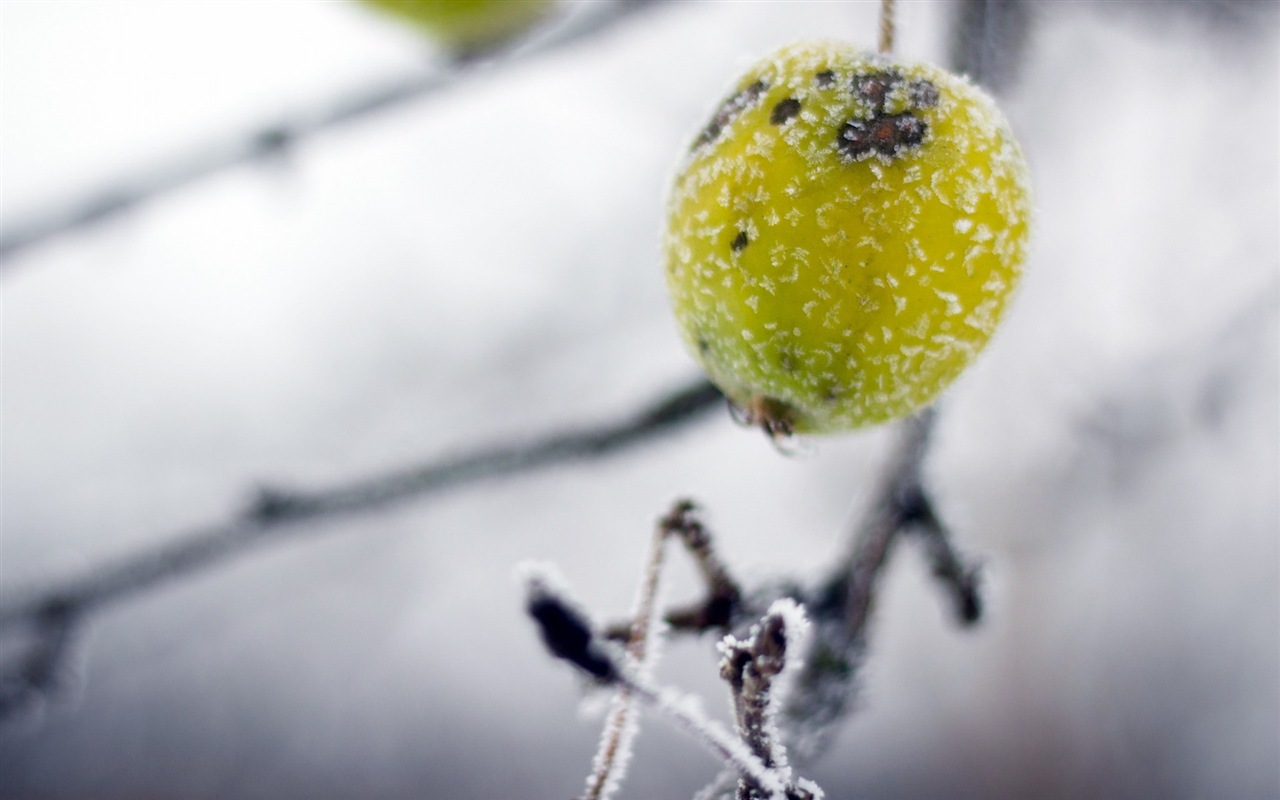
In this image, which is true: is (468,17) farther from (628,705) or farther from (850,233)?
(628,705)

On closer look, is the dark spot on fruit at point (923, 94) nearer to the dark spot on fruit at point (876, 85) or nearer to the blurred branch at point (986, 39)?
the dark spot on fruit at point (876, 85)

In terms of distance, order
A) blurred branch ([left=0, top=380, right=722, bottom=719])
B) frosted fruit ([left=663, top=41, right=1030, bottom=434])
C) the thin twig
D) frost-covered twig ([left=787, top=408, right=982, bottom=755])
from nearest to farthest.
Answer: frosted fruit ([left=663, top=41, right=1030, bottom=434]) → the thin twig → frost-covered twig ([left=787, top=408, right=982, bottom=755]) → blurred branch ([left=0, top=380, right=722, bottom=719])

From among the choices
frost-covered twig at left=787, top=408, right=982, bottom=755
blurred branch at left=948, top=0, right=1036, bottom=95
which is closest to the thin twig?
blurred branch at left=948, top=0, right=1036, bottom=95

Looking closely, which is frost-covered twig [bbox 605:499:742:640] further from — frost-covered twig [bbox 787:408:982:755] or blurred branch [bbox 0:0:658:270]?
blurred branch [bbox 0:0:658:270]

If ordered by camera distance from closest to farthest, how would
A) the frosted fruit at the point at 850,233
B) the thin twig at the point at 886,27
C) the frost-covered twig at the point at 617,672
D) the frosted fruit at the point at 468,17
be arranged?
the frost-covered twig at the point at 617,672 < the frosted fruit at the point at 850,233 < the thin twig at the point at 886,27 < the frosted fruit at the point at 468,17

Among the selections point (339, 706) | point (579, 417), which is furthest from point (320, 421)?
point (579, 417)

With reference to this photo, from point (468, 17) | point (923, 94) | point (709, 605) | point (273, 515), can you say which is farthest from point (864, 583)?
point (468, 17)

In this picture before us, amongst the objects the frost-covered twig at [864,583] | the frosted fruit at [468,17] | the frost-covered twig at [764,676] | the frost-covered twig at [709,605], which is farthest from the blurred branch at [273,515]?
the frosted fruit at [468,17]
